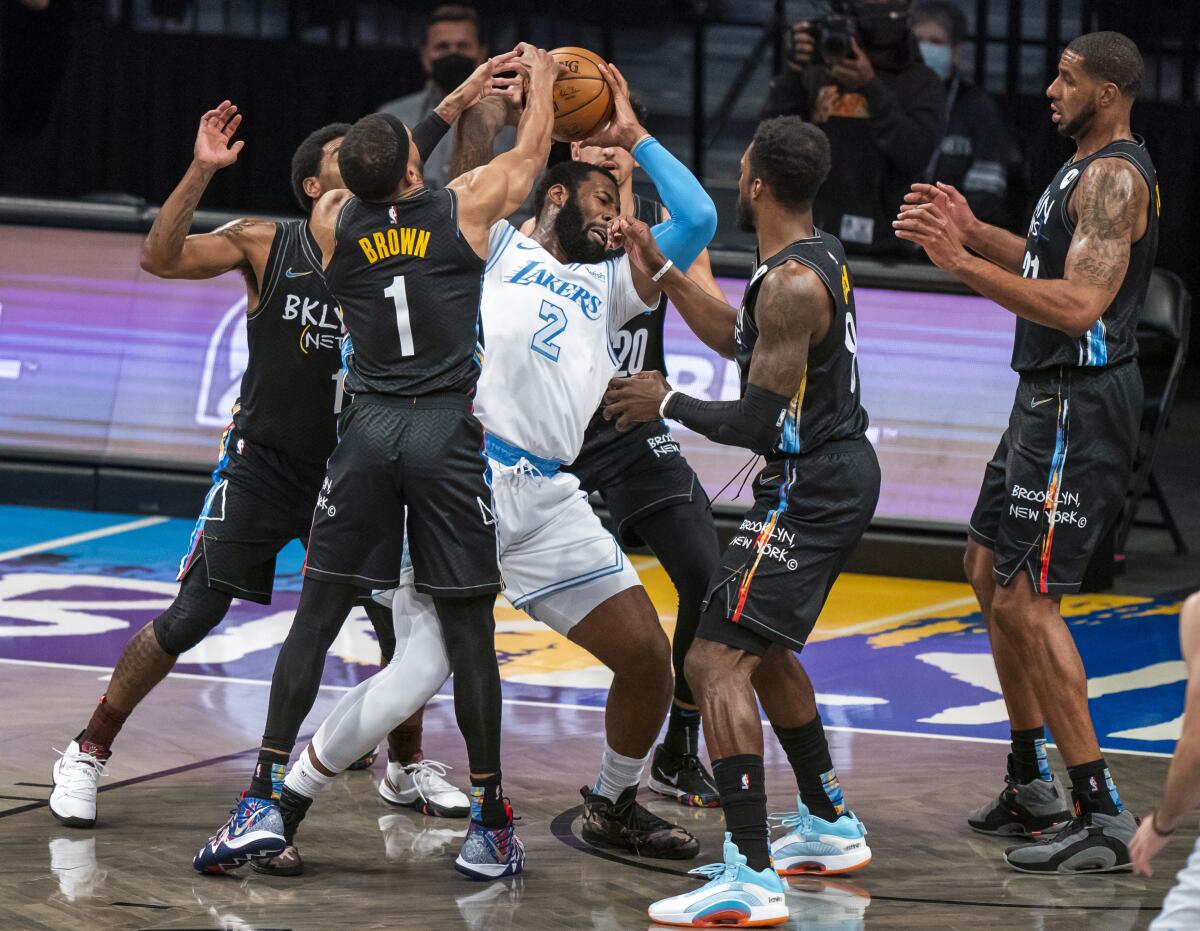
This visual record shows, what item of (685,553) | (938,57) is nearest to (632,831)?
(685,553)

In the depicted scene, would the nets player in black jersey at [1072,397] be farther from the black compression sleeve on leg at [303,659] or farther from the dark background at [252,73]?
the dark background at [252,73]

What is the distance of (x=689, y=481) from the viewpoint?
6.70 metres

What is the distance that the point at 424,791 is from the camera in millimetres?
6383

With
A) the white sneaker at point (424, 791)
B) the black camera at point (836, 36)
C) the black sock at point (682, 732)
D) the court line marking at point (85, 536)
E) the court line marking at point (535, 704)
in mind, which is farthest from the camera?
the black camera at point (836, 36)

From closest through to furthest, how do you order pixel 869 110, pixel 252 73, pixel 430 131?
pixel 430 131 < pixel 869 110 < pixel 252 73

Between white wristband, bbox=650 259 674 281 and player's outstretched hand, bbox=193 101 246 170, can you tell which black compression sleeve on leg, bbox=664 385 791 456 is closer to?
white wristband, bbox=650 259 674 281

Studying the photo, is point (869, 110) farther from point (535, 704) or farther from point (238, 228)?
point (238, 228)

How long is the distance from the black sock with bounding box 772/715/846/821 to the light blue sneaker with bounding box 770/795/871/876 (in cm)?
3

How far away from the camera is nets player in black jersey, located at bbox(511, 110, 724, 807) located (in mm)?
6602

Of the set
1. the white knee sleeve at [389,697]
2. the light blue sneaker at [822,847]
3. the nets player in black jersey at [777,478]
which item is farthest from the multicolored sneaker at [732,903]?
the white knee sleeve at [389,697]

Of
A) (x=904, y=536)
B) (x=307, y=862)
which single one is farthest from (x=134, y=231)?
(x=307, y=862)

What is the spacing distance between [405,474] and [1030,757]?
2355 millimetres

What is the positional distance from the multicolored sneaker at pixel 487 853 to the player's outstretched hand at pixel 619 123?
7.33ft

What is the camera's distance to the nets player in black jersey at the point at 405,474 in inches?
219
